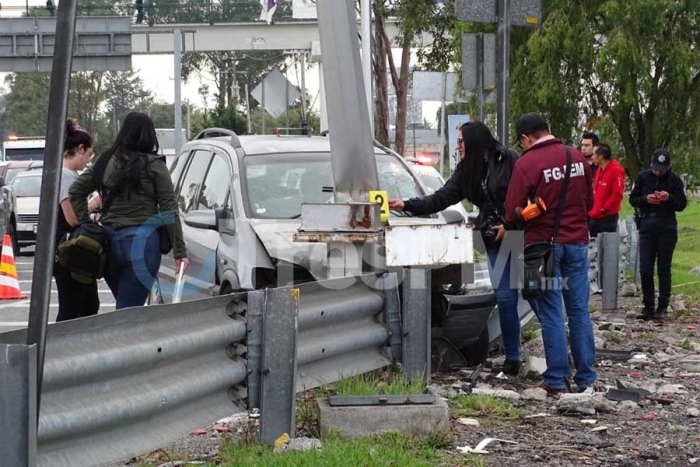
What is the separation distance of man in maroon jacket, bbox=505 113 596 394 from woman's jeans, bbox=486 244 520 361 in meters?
0.46

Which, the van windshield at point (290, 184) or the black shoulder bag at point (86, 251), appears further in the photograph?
the van windshield at point (290, 184)

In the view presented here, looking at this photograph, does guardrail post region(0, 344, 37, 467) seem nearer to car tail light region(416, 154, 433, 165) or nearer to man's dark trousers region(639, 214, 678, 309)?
man's dark trousers region(639, 214, 678, 309)

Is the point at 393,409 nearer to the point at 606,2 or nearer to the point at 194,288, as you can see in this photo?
the point at 194,288

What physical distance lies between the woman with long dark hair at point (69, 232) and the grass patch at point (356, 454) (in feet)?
9.03

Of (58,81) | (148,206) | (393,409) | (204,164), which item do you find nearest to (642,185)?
(204,164)

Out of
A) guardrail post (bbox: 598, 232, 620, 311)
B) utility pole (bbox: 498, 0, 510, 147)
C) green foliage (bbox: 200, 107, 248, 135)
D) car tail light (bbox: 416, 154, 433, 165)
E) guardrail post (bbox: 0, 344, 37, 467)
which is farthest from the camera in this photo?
green foliage (bbox: 200, 107, 248, 135)

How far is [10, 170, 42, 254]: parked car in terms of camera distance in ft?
84.7

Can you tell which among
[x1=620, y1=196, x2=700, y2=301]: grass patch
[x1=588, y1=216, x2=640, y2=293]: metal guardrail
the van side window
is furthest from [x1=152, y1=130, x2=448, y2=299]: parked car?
[x1=620, y1=196, x2=700, y2=301]: grass patch

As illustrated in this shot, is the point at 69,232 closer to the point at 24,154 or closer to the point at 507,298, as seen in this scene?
the point at 507,298

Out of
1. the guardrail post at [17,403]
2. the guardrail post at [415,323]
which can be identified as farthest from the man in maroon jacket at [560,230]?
the guardrail post at [17,403]

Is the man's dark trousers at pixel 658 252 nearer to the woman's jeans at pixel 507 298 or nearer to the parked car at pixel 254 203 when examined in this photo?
the parked car at pixel 254 203

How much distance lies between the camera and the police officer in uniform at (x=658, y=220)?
13281 millimetres

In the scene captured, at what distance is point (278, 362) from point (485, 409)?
5.88 ft

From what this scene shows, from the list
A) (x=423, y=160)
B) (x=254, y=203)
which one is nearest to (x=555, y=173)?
(x=254, y=203)
